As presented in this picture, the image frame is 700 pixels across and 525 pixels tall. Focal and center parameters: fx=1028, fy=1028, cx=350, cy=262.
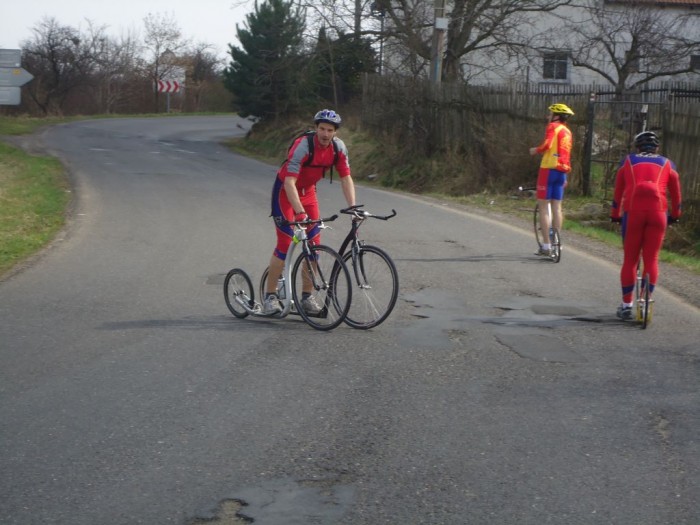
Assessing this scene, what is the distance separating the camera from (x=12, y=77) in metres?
30.2

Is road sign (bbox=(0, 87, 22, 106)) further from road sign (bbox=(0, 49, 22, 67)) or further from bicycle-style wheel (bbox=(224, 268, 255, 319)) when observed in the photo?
bicycle-style wheel (bbox=(224, 268, 255, 319))

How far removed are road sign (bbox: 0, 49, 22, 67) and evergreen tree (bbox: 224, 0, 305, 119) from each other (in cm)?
975

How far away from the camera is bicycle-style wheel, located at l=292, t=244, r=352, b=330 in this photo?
8.19m

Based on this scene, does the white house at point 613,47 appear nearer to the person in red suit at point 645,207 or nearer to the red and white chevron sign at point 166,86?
the person in red suit at point 645,207

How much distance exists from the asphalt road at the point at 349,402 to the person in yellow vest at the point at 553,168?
69cm

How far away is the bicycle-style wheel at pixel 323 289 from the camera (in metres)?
8.19

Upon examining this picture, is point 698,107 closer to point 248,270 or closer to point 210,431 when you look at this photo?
point 248,270

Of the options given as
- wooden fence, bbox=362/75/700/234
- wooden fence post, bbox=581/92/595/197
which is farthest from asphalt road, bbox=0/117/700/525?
wooden fence post, bbox=581/92/595/197

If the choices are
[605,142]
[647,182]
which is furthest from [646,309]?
[605,142]

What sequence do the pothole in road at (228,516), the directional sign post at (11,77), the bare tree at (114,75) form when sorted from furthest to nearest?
the bare tree at (114,75) < the directional sign post at (11,77) < the pothole in road at (228,516)

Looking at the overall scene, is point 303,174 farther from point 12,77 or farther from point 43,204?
point 12,77

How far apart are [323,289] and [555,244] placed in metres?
4.91

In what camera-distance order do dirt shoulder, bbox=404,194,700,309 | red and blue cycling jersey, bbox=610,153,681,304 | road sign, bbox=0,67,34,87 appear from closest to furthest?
1. red and blue cycling jersey, bbox=610,153,681,304
2. dirt shoulder, bbox=404,194,700,309
3. road sign, bbox=0,67,34,87

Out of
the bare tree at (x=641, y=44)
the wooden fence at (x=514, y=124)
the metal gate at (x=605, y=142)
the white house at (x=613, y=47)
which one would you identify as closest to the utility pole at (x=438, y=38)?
the wooden fence at (x=514, y=124)
